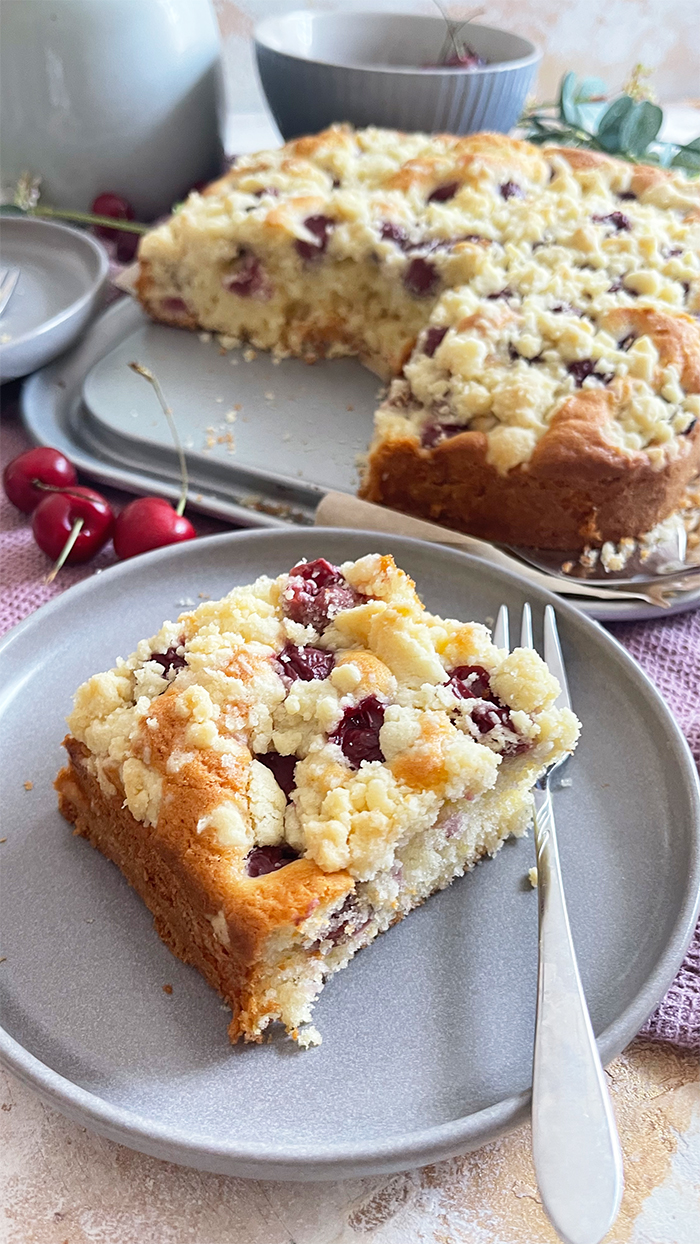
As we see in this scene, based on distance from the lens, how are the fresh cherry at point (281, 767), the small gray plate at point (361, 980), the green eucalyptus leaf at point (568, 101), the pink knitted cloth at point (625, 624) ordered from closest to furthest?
the small gray plate at point (361, 980), the fresh cherry at point (281, 767), the pink knitted cloth at point (625, 624), the green eucalyptus leaf at point (568, 101)

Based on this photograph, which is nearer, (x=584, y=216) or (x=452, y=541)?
(x=452, y=541)

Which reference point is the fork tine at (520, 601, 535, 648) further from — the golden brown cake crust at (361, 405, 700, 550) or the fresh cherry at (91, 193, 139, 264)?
the fresh cherry at (91, 193, 139, 264)

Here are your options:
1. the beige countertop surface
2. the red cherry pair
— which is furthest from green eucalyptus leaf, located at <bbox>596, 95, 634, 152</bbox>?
the beige countertop surface

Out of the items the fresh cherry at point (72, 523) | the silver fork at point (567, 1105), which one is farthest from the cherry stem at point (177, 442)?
the silver fork at point (567, 1105)

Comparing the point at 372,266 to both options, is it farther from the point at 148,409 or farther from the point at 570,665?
the point at 570,665

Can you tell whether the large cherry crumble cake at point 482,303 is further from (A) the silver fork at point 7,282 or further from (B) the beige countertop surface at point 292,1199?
(B) the beige countertop surface at point 292,1199

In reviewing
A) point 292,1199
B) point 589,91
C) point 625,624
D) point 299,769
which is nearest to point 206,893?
point 299,769

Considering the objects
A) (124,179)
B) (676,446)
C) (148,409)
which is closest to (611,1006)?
(676,446)
